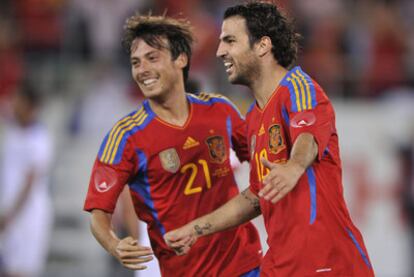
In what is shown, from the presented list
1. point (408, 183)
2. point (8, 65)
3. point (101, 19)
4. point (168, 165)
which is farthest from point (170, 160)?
point (8, 65)

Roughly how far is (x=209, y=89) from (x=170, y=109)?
19.4ft

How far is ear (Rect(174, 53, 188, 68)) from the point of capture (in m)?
5.75

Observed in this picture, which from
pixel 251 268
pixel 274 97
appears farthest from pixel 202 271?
pixel 274 97

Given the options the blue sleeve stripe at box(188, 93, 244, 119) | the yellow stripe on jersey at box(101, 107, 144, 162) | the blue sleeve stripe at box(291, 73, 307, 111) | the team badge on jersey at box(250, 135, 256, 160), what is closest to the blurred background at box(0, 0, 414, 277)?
the blue sleeve stripe at box(188, 93, 244, 119)

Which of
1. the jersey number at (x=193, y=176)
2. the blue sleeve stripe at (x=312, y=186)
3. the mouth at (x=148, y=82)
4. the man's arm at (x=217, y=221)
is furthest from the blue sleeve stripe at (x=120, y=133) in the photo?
the blue sleeve stripe at (x=312, y=186)

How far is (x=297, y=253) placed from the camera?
4727 millimetres

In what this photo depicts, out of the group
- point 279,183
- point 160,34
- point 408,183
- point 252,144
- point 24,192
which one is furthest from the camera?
point 408,183

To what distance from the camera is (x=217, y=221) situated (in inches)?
204

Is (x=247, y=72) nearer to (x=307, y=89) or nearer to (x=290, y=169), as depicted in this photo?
(x=307, y=89)

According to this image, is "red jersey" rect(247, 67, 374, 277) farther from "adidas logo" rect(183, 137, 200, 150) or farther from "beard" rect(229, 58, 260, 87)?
"adidas logo" rect(183, 137, 200, 150)

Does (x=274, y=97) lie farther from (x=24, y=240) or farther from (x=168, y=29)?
(x=24, y=240)

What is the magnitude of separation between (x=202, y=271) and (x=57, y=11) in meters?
8.44

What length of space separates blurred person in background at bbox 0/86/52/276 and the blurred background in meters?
2.36

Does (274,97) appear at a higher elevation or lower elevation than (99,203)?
higher
